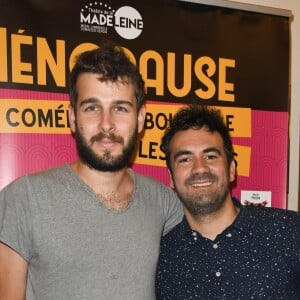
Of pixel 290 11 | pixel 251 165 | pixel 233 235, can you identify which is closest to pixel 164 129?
pixel 251 165

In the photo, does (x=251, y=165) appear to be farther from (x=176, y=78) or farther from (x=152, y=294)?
(x=152, y=294)

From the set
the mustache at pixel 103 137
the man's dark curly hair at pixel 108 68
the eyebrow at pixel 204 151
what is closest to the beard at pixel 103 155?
the mustache at pixel 103 137

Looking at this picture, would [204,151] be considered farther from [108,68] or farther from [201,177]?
[108,68]

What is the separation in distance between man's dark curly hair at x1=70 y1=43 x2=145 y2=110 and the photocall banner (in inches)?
11.7

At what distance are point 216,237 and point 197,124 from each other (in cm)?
48

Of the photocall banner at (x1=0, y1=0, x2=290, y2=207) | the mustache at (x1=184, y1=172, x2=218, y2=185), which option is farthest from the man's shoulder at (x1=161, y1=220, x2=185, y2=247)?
the photocall banner at (x1=0, y1=0, x2=290, y2=207)

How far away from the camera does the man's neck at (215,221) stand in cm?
157

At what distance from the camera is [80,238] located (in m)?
1.30

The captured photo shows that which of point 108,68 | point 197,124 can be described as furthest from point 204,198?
point 108,68

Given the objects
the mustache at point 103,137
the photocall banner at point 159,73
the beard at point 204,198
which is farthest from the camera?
the photocall banner at point 159,73

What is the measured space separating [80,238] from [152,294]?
354 mm

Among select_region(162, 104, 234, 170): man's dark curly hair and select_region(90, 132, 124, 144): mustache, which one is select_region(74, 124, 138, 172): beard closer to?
select_region(90, 132, 124, 144): mustache

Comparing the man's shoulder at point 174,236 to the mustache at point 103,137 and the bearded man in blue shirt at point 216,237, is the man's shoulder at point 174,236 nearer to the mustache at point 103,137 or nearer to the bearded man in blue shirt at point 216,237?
the bearded man in blue shirt at point 216,237

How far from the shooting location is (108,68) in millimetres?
1390
